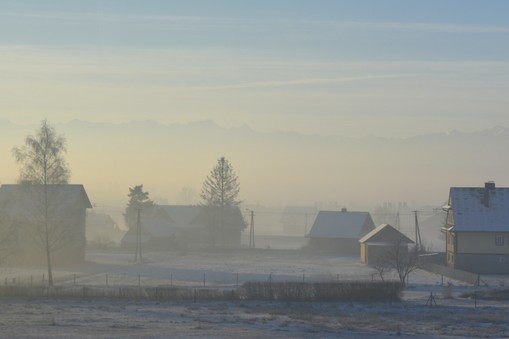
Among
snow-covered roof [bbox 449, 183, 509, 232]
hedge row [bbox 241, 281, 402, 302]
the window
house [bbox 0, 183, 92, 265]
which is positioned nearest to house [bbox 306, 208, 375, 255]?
house [bbox 0, 183, 92, 265]

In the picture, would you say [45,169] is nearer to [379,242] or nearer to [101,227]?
[379,242]

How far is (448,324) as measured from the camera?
35281 millimetres

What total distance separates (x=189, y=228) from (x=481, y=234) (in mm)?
65007

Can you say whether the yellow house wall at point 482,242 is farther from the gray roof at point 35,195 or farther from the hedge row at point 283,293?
the gray roof at point 35,195

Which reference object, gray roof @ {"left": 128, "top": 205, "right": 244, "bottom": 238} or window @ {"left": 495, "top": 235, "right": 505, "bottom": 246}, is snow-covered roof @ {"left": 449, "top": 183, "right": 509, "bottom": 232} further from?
gray roof @ {"left": 128, "top": 205, "right": 244, "bottom": 238}

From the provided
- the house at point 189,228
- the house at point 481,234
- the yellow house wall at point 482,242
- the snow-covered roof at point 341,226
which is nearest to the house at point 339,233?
the snow-covered roof at point 341,226

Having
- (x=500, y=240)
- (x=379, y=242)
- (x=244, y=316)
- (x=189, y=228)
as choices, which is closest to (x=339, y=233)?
(x=379, y=242)

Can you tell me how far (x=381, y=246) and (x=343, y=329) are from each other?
163ft

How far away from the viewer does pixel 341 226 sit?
358 ft

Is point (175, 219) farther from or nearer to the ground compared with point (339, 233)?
farther from the ground

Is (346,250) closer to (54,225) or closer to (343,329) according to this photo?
(54,225)

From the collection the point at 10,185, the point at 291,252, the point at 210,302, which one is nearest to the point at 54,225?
the point at 210,302

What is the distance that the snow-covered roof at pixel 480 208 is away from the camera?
225ft

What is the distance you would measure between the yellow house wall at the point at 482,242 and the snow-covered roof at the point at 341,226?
3806cm
